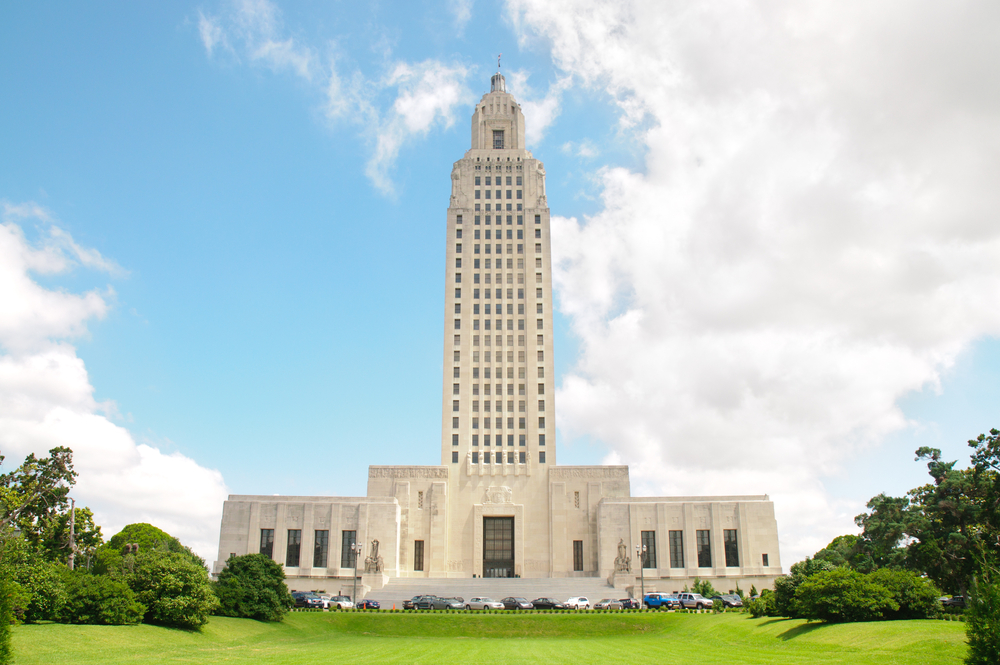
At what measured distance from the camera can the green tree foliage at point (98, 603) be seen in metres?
30.9

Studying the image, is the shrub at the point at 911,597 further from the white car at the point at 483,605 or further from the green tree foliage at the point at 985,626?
the white car at the point at 483,605

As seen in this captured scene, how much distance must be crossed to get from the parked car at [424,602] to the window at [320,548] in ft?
58.0

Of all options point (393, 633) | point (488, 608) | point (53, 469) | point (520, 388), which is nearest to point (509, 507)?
point (520, 388)

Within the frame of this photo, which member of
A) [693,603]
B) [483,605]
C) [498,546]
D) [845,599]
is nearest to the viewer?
[845,599]

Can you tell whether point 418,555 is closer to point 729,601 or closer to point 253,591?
point 729,601

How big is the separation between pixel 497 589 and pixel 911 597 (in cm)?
3527

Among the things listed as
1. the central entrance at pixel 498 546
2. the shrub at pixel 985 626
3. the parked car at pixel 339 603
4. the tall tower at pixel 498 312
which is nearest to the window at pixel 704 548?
the tall tower at pixel 498 312

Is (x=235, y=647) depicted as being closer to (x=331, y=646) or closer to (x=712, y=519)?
(x=331, y=646)

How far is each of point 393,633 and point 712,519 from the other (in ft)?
122

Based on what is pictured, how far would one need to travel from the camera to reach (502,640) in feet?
118

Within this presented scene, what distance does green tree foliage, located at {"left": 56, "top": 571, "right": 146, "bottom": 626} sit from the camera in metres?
30.9

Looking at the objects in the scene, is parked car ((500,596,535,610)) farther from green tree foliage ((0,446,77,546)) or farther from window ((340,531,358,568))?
green tree foliage ((0,446,77,546))

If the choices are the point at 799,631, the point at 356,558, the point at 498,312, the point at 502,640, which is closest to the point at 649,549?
the point at 356,558

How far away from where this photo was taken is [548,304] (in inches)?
3152
